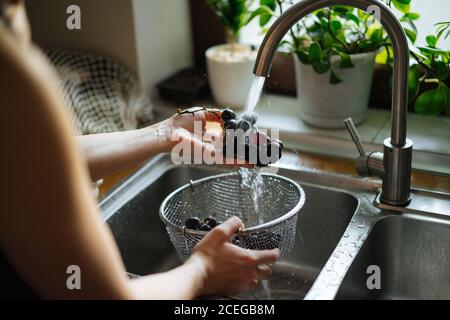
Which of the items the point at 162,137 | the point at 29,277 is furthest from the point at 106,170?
the point at 29,277

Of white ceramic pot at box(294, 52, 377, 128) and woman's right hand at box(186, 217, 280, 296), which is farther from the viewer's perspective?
white ceramic pot at box(294, 52, 377, 128)

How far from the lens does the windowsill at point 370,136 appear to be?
4.04 ft

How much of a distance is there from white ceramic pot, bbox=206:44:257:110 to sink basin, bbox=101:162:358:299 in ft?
0.90

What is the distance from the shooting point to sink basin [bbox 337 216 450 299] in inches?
41.6

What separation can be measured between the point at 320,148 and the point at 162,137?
0.40 m

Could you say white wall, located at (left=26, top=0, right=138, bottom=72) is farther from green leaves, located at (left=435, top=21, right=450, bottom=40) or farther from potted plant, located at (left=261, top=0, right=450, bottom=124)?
green leaves, located at (left=435, top=21, right=450, bottom=40)

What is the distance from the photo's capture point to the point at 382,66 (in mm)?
1371

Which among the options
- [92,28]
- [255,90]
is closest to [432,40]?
[255,90]

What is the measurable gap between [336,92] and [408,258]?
0.37 m

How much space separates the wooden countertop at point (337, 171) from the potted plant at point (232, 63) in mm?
227

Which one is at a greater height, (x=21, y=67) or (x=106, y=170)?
(x=21, y=67)

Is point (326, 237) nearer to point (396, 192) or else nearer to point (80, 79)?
point (396, 192)

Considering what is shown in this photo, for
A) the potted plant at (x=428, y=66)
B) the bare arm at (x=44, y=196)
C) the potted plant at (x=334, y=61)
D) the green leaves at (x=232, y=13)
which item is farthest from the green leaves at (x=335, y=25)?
the bare arm at (x=44, y=196)

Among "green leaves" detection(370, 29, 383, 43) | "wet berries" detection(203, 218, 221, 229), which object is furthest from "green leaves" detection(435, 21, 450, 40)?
"wet berries" detection(203, 218, 221, 229)
